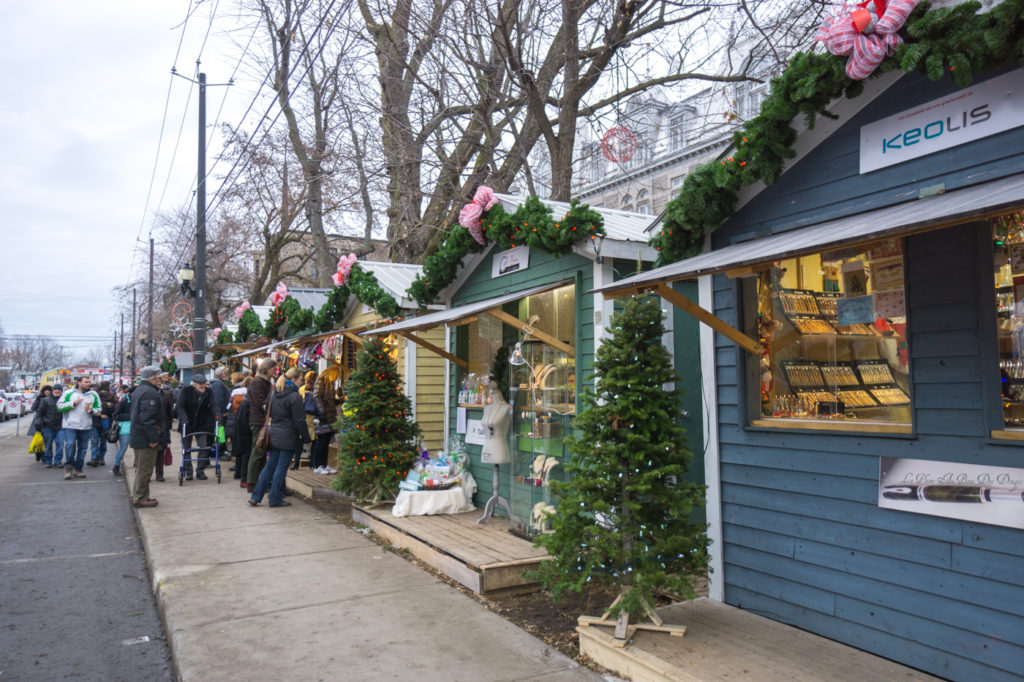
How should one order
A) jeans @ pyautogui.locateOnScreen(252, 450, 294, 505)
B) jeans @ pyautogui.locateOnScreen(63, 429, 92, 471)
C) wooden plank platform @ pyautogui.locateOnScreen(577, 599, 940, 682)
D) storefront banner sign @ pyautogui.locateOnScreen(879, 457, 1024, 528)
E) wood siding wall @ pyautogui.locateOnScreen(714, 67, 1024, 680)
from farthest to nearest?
jeans @ pyautogui.locateOnScreen(63, 429, 92, 471)
jeans @ pyautogui.locateOnScreen(252, 450, 294, 505)
wooden plank platform @ pyautogui.locateOnScreen(577, 599, 940, 682)
wood siding wall @ pyautogui.locateOnScreen(714, 67, 1024, 680)
storefront banner sign @ pyautogui.locateOnScreen(879, 457, 1024, 528)

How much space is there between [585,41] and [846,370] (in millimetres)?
10381

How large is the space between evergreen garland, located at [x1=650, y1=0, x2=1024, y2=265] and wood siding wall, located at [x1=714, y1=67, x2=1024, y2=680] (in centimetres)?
24

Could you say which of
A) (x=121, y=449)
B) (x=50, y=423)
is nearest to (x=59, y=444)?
(x=50, y=423)

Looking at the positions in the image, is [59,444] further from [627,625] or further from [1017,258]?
[1017,258]

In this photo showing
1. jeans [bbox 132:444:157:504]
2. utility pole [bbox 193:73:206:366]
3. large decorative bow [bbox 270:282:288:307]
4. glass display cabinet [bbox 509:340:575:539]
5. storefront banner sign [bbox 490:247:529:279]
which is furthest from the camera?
utility pole [bbox 193:73:206:366]

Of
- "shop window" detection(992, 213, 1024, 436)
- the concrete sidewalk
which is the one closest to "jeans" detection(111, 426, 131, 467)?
the concrete sidewalk

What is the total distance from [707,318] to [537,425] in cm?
259

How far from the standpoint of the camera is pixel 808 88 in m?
4.24

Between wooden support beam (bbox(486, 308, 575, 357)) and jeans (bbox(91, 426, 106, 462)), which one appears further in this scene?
jeans (bbox(91, 426, 106, 462))

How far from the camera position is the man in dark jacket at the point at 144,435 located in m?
9.50

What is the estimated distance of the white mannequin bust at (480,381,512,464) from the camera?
7.44 metres

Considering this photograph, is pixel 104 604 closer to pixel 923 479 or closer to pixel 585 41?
pixel 923 479

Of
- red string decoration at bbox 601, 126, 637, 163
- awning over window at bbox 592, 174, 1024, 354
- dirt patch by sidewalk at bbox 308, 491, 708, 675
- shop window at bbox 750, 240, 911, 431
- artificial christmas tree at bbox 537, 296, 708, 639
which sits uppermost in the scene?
red string decoration at bbox 601, 126, 637, 163

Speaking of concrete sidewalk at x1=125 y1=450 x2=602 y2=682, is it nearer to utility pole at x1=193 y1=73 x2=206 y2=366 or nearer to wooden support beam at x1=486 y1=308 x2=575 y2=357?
wooden support beam at x1=486 y1=308 x2=575 y2=357
